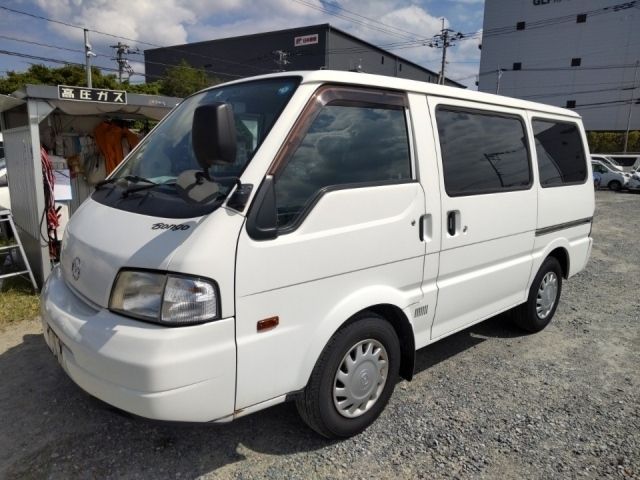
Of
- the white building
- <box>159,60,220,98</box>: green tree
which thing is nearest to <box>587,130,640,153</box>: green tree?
the white building

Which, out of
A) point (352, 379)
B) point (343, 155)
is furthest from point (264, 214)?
point (352, 379)

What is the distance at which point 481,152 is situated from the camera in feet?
11.2

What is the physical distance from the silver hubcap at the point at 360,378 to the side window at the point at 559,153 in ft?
7.66

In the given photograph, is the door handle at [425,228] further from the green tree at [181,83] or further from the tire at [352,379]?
the green tree at [181,83]

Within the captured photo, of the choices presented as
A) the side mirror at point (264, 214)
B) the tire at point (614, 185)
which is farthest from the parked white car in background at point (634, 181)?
the side mirror at point (264, 214)

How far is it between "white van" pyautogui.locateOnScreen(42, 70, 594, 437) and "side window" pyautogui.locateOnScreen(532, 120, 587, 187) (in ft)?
2.47

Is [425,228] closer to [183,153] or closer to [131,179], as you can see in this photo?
Answer: [183,153]

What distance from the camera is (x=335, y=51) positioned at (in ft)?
179

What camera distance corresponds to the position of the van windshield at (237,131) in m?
2.36

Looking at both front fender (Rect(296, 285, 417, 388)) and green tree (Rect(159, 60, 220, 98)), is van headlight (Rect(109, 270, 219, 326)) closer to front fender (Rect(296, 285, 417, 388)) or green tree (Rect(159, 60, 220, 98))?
front fender (Rect(296, 285, 417, 388))

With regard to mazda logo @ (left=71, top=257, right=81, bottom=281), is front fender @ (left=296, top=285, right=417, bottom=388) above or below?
below

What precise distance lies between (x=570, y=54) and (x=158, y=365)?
6141cm

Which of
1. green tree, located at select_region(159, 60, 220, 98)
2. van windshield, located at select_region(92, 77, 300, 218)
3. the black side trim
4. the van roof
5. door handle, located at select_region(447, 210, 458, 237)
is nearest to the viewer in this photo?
van windshield, located at select_region(92, 77, 300, 218)

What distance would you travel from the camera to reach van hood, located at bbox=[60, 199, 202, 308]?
2096 millimetres
